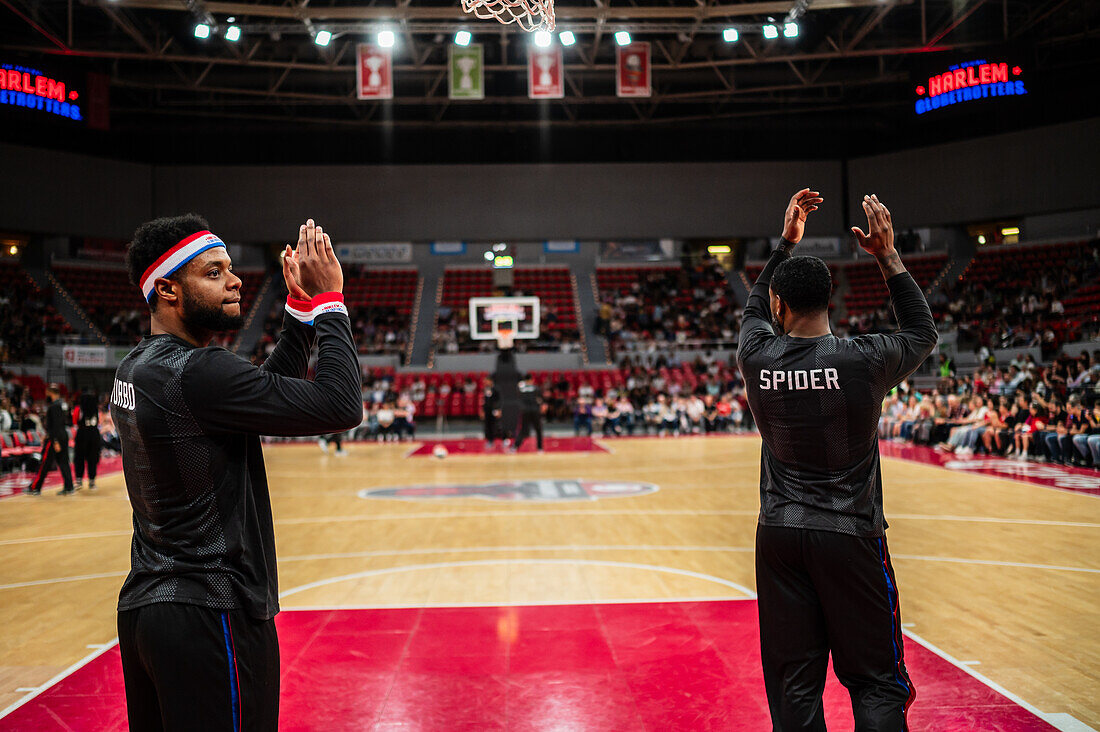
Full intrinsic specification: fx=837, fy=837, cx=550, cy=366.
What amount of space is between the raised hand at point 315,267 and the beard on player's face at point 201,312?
0.19 meters

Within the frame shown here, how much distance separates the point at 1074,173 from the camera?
78.8ft

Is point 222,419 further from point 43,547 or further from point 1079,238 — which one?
point 1079,238

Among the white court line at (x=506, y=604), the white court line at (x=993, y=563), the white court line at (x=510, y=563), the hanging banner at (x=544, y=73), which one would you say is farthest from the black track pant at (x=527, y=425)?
the white court line at (x=506, y=604)

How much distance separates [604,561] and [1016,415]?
11660 mm

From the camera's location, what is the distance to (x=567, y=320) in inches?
1199

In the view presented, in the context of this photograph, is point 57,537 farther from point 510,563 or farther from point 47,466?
point 510,563

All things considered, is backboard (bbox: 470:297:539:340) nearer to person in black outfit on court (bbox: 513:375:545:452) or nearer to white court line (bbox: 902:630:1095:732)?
person in black outfit on court (bbox: 513:375:545:452)

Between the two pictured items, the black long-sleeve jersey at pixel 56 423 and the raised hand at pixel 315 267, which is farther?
the black long-sleeve jersey at pixel 56 423

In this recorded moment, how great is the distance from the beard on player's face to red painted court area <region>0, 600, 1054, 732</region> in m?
2.37

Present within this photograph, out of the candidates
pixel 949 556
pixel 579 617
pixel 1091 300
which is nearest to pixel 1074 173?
pixel 1091 300

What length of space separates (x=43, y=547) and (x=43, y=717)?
5155 millimetres

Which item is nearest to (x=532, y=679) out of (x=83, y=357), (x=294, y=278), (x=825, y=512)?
(x=825, y=512)

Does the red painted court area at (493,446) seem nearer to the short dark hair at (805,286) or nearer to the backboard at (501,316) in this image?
the backboard at (501,316)

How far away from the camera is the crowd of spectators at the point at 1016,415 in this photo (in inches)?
542
